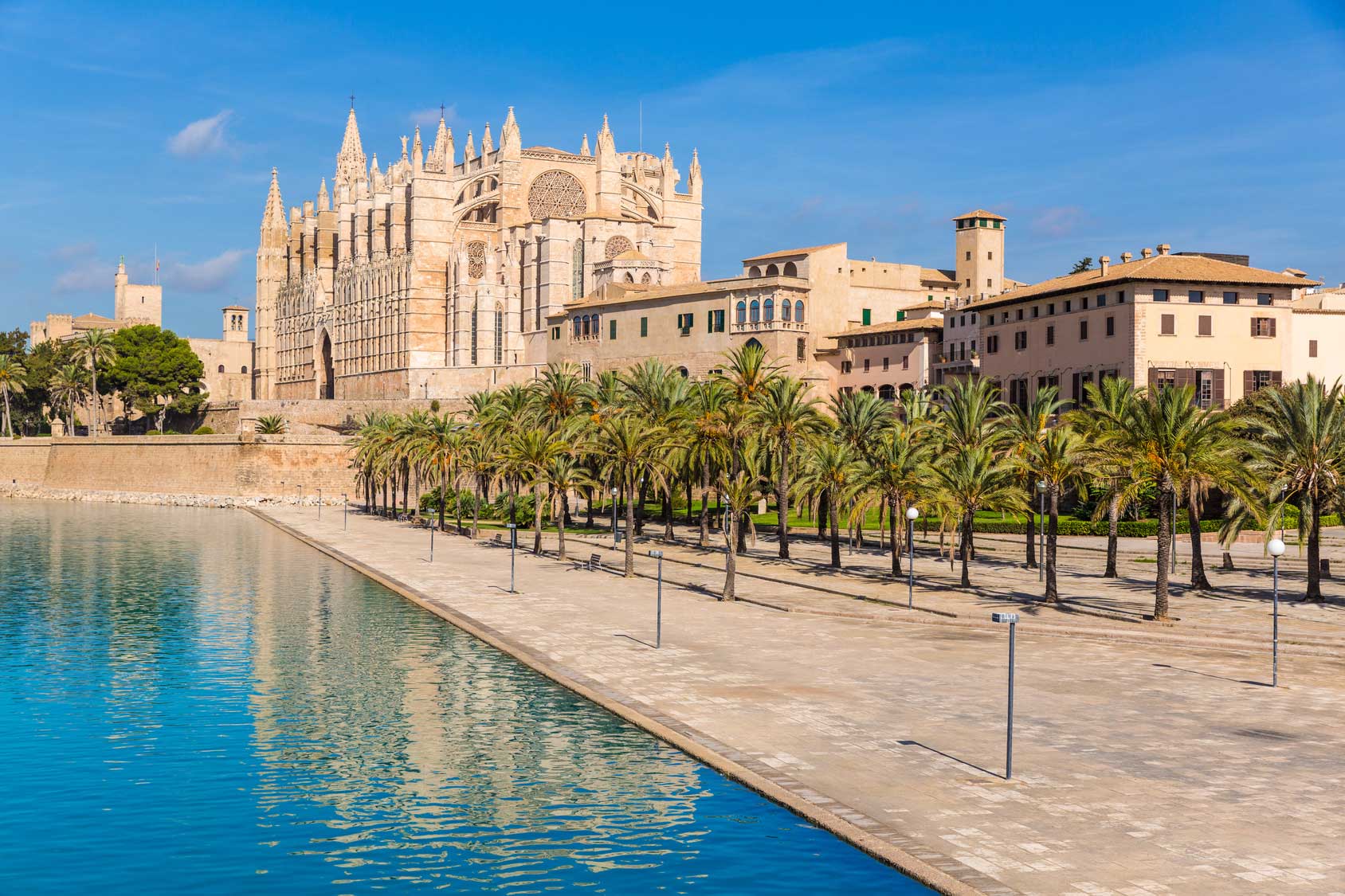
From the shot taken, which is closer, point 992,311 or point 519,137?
point 992,311

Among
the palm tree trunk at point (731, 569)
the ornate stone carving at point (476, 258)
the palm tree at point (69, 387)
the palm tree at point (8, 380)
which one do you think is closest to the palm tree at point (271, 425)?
the palm tree at point (69, 387)

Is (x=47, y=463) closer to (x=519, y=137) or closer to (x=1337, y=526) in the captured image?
(x=519, y=137)

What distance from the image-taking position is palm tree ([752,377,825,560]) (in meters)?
48.3

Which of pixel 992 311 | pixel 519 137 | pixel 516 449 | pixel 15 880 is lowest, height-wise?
pixel 15 880

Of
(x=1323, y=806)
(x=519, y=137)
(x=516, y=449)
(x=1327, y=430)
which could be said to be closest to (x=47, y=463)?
(x=519, y=137)

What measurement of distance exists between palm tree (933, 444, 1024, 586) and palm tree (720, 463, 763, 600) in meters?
6.10

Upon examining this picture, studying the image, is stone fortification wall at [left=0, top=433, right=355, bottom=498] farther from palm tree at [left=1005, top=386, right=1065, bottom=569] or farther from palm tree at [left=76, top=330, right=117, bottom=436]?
palm tree at [left=1005, top=386, right=1065, bottom=569]

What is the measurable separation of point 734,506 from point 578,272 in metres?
68.9

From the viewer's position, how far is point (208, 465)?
94.6 m

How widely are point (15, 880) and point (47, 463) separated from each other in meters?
99.1

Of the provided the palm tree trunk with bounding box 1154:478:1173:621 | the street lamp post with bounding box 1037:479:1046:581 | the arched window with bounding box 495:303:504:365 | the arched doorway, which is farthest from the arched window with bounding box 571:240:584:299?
the palm tree trunk with bounding box 1154:478:1173:621

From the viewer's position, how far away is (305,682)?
26.0 m

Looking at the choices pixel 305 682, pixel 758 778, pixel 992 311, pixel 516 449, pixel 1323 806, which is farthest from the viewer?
pixel 992 311

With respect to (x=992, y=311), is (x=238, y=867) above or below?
below
